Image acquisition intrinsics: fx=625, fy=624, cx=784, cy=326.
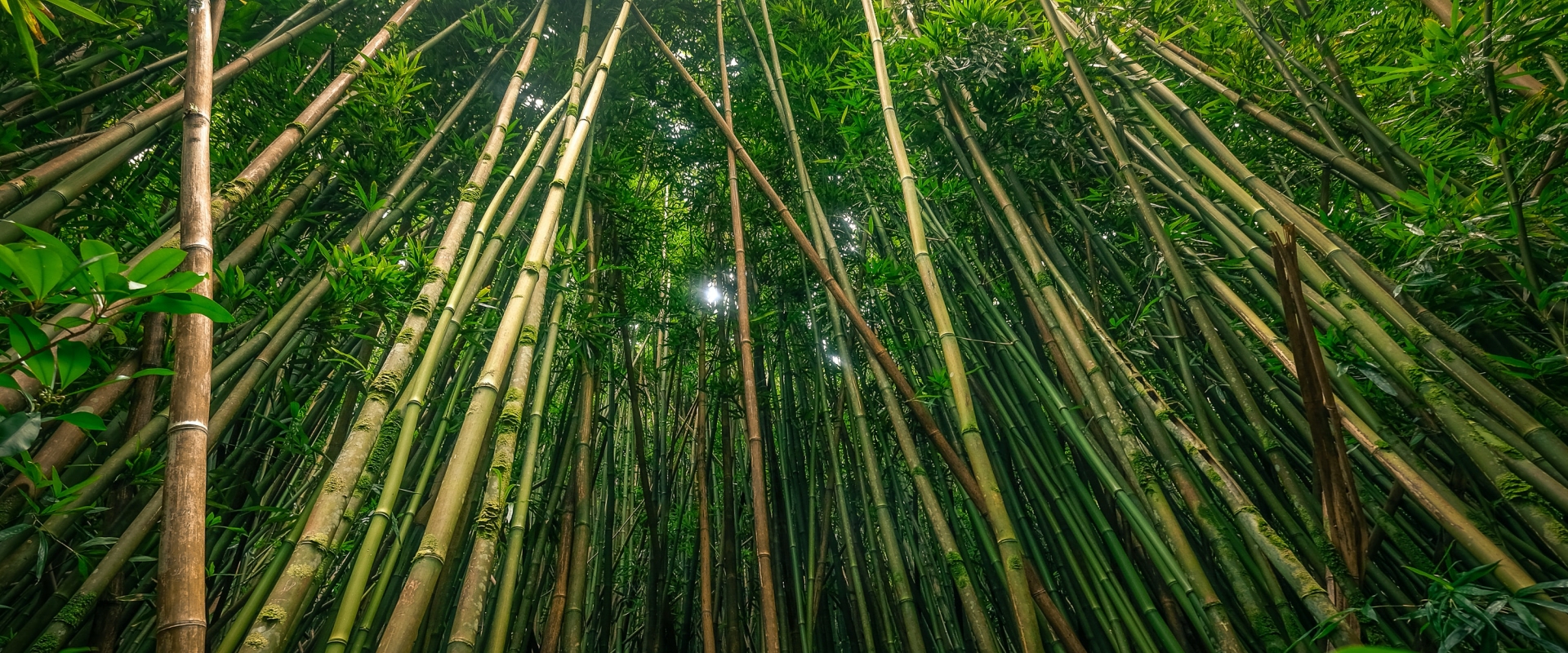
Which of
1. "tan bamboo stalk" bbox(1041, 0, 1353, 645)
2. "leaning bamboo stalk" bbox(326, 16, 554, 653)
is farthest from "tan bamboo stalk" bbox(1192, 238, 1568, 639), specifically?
"leaning bamboo stalk" bbox(326, 16, 554, 653)

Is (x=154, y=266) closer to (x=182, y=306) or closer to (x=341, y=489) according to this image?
(x=182, y=306)

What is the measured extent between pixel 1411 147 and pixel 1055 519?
40.8 inches

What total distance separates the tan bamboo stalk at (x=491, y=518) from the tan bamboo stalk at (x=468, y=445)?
0.04m

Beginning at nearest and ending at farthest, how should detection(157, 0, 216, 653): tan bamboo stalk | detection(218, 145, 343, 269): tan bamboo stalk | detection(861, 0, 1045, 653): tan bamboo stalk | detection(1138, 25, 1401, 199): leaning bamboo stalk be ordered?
detection(157, 0, 216, 653): tan bamboo stalk < detection(861, 0, 1045, 653): tan bamboo stalk < detection(1138, 25, 1401, 199): leaning bamboo stalk < detection(218, 145, 343, 269): tan bamboo stalk

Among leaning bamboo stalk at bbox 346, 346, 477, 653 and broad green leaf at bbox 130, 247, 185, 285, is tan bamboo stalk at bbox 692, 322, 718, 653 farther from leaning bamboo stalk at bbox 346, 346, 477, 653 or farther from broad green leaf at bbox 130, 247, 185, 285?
broad green leaf at bbox 130, 247, 185, 285

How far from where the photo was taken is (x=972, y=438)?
0.96 m

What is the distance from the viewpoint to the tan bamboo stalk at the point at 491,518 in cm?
71

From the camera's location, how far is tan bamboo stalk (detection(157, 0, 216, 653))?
51 centimetres

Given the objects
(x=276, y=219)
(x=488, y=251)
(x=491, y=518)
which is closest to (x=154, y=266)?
(x=491, y=518)

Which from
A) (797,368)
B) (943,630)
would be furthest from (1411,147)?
(797,368)

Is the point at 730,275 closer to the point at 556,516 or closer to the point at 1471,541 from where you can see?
the point at 556,516

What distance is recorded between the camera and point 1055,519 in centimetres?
144

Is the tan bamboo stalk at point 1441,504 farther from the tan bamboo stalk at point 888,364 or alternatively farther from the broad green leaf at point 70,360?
the broad green leaf at point 70,360

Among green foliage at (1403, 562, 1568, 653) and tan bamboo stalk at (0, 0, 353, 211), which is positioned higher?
tan bamboo stalk at (0, 0, 353, 211)
